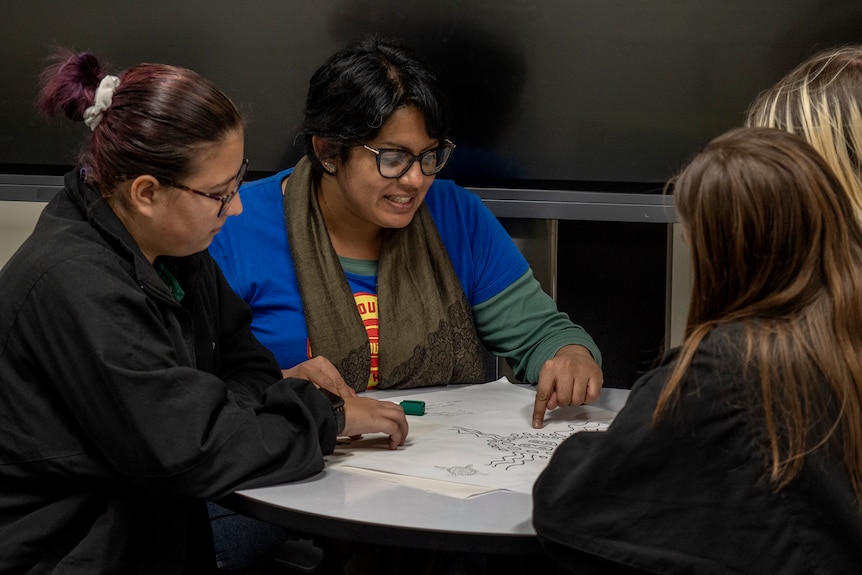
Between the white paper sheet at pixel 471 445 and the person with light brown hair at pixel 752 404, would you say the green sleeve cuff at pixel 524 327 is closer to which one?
the white paper sheet at pixel 471 445

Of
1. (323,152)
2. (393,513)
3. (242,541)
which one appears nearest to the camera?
(393,513)

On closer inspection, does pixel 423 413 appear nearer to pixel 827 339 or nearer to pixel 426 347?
pixel 426 347

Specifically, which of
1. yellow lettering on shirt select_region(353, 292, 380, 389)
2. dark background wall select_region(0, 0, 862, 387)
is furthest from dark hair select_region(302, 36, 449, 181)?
dark background wall select_region(0, 0, 862, 387)

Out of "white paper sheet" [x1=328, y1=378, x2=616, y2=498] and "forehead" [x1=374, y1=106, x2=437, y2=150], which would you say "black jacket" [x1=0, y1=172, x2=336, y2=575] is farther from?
"forehead" [x1=374, y1=106, x2=437, y2=150]

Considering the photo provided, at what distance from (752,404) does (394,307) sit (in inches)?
45.8

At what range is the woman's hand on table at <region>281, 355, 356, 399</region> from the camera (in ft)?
6.22

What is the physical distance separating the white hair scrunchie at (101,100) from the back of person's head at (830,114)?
0.96m

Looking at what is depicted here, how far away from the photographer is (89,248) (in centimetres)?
150

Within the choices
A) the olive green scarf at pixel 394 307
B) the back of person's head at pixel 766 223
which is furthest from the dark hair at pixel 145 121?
the back of person's head at pixel 766 223

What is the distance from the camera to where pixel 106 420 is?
56.2 inches

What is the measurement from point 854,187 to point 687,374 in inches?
17.7

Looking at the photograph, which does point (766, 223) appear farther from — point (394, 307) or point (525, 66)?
point (525, 66)

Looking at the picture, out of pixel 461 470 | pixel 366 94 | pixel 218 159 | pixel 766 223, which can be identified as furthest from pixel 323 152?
pixel 766 223

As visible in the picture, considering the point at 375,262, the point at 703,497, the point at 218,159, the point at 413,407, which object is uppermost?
the point at 218,159
